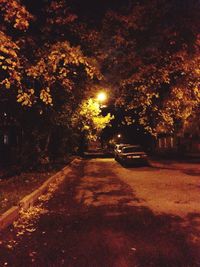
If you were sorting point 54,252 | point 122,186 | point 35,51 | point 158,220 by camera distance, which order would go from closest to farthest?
point 54,252 < point 158,220 < point 35,51 < point 122,186

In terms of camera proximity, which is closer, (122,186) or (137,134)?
(122,186)

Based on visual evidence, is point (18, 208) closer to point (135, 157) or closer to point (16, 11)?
point (16, 11)

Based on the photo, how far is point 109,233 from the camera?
787cm

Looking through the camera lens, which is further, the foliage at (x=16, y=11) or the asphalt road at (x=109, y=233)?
the foliage at (x=16, y=11)

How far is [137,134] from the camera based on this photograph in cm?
6122

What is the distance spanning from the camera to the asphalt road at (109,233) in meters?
6.14

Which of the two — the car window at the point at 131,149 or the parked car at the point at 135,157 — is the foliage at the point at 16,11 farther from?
the car window at the point at 131,149

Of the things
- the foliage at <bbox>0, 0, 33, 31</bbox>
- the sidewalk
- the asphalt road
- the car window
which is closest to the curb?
the asphalt road

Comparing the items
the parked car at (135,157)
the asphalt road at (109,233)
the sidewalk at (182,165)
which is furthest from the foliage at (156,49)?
the parked car at (135,157)

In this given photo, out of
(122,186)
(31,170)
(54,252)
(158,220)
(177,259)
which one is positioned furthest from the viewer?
(31,170)

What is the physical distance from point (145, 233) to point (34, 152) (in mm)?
18282

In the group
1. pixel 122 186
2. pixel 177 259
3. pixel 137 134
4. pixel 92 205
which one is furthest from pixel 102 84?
pixel 137 134

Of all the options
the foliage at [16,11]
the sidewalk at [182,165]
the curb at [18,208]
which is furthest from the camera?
the sidewalk at [182,165]

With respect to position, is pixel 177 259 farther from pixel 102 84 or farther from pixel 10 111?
pixel 10 111
